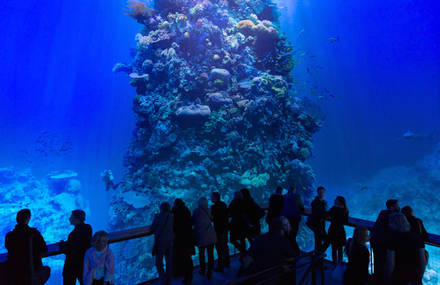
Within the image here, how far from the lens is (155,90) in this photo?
1675cm

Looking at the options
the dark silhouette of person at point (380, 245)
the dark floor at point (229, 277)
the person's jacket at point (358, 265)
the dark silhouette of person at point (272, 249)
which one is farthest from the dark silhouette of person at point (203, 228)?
the dark silhouette of person at point (380, 245)

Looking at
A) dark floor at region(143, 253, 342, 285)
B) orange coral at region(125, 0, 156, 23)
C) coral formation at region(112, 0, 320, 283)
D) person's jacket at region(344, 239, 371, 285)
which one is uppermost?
orange coral at region(125, 0, 156, 23)

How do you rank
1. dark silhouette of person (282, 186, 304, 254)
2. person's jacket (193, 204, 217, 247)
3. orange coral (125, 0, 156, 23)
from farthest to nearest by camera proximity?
1. orange coral (125, 0, 156, 23)
2. dark silhouette of person (282, 186, 304, 254)
3. person's jacket (193, 204, 217, 247)

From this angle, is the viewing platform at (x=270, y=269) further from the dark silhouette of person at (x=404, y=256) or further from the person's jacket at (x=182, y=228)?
the dark silhouette of person at (x=404, y=256)

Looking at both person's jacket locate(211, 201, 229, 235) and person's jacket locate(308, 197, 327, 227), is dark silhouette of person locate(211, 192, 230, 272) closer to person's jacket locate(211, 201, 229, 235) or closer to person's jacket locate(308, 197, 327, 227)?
person's jacket locate(211, 201, 229, 235)

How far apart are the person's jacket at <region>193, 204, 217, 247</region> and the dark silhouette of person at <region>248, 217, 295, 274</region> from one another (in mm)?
1852

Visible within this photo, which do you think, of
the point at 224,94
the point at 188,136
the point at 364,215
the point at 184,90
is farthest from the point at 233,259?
the point at 364,215

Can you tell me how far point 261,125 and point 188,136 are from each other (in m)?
4.94

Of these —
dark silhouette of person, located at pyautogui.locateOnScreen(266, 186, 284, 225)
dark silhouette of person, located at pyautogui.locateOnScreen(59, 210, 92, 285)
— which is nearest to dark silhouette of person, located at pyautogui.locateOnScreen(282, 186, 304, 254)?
dark silhouette of person, located at pyautogui.locateOnScreen(266, 186, 284, 225)

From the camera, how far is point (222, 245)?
514cm

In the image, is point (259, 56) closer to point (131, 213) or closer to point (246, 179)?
point (246, 179)

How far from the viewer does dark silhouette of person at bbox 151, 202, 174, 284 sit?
14.0ft

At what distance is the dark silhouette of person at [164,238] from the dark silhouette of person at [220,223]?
108 cm

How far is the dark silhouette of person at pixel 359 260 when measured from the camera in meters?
3.10
